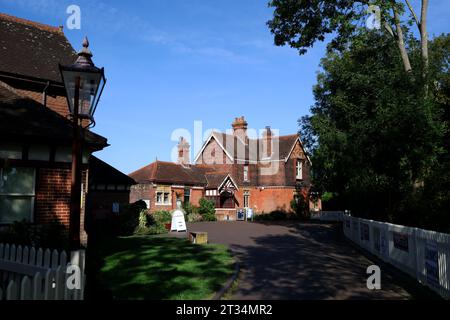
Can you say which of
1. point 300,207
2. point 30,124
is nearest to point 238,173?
point 300,207

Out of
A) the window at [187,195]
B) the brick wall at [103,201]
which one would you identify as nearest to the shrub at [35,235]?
the brick wall at [103,201]

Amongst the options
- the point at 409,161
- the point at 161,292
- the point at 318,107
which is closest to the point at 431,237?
the point at 161,292

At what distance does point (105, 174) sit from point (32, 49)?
30.2ft

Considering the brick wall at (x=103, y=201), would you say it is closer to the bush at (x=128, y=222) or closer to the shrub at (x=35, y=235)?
the bush at (x=128, y=222)

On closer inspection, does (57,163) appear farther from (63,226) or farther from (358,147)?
(358,147)

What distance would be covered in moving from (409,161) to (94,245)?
505 inches

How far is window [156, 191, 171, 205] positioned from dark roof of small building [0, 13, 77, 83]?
17.8 meters

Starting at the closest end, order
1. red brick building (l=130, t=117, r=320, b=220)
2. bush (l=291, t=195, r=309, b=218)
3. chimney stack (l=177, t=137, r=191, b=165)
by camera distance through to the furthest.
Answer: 1. red brick building (l=130, t=117, r=320, b=220)
2. bush (l=291, t=195, r=309, b=218)
3. chimney stack (l=177, t=137, r=191, b=165)

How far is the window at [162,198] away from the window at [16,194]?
23583 millimetres

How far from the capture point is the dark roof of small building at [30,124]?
10.0 m

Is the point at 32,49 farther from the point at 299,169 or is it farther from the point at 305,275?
the point at 299,169

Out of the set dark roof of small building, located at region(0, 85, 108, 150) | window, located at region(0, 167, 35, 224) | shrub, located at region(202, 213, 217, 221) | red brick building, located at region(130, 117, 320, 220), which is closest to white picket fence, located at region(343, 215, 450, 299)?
dark roof of small building, located at region(0, 85, 108, 150)

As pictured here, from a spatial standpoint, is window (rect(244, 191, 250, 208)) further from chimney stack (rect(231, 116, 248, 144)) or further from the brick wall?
the brick wall

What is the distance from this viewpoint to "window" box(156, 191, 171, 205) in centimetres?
3409
